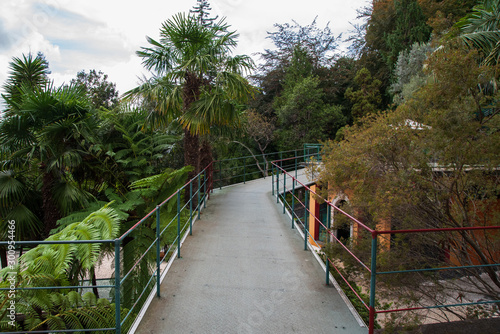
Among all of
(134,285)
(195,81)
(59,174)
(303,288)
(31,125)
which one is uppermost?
(195,81)

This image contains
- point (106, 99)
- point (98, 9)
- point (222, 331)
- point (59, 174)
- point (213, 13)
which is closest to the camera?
point (222, 331)

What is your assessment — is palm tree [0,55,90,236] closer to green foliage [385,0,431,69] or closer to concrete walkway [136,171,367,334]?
concrete walkway [136,171,367,334]

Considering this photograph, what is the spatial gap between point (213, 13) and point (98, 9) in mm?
9843

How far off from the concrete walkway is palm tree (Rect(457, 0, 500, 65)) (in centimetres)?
521

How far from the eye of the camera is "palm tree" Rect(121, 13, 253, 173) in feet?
24.2

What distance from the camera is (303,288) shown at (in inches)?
148

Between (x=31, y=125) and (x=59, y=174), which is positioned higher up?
(x=31, y=125)

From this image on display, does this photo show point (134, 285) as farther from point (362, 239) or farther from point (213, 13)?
point (213, 13)

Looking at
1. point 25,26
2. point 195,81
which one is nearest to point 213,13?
point 25,26

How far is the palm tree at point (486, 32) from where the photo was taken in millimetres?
6188

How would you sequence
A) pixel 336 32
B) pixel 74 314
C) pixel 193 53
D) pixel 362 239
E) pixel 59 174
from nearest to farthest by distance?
1. pixel 74 314
2. pixel 362 239
3. pixel 59 174
4. pixel 193 53
5. pixel 336 32

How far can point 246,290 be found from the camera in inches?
144

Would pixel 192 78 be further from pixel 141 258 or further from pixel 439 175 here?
pixel 439 175

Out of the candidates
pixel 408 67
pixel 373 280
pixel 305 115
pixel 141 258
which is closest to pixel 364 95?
pixel 408 67
